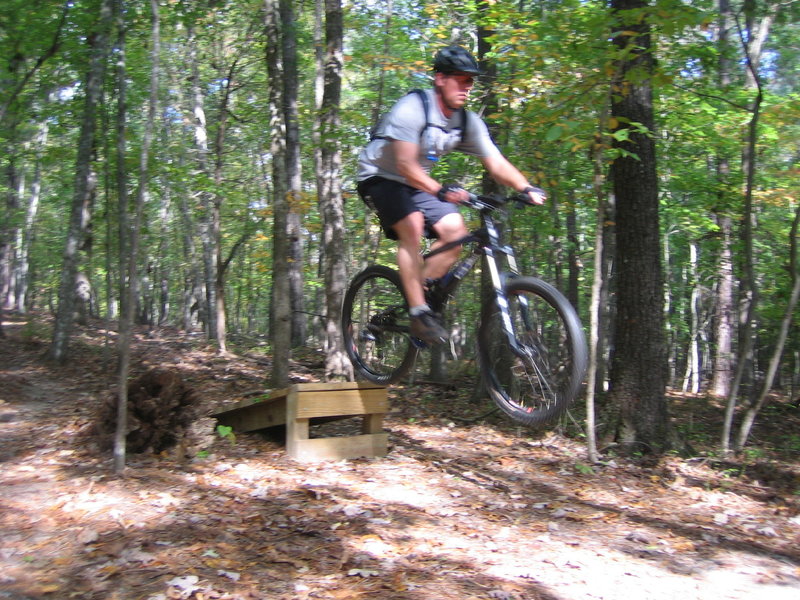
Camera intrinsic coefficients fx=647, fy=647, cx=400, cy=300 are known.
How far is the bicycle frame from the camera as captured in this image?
3.79m

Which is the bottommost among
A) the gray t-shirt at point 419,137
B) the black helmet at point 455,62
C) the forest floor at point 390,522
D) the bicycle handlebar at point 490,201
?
the forest floor at point 390,522

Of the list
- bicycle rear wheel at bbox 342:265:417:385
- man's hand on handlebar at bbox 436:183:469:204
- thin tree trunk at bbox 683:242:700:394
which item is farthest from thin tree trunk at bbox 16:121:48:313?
thin tree trunk at bbox 683:242:700:394

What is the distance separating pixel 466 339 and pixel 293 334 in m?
13.4

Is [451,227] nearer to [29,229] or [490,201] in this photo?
[490,201]

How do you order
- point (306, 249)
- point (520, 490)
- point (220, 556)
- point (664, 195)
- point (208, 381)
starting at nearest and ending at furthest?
point (220, 556), point (520, 490), point (208, 381), point (664, 195), point (306, 249)

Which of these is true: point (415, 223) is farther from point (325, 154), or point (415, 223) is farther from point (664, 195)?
point (664, 195)

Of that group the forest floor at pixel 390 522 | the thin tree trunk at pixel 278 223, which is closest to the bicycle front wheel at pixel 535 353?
the forest floor at pixel 390 522

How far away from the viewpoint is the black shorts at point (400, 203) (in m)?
4.12

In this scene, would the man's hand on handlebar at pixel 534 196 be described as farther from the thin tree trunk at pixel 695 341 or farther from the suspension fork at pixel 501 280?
the thin tree trunk at pixel 695 341

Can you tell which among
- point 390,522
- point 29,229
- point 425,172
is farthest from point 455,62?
point 29,229

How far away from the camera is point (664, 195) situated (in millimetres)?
13234

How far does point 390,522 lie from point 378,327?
1.45 m

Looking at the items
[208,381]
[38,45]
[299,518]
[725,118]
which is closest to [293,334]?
[208,381]

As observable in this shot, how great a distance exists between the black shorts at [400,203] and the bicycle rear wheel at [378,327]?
67cm
